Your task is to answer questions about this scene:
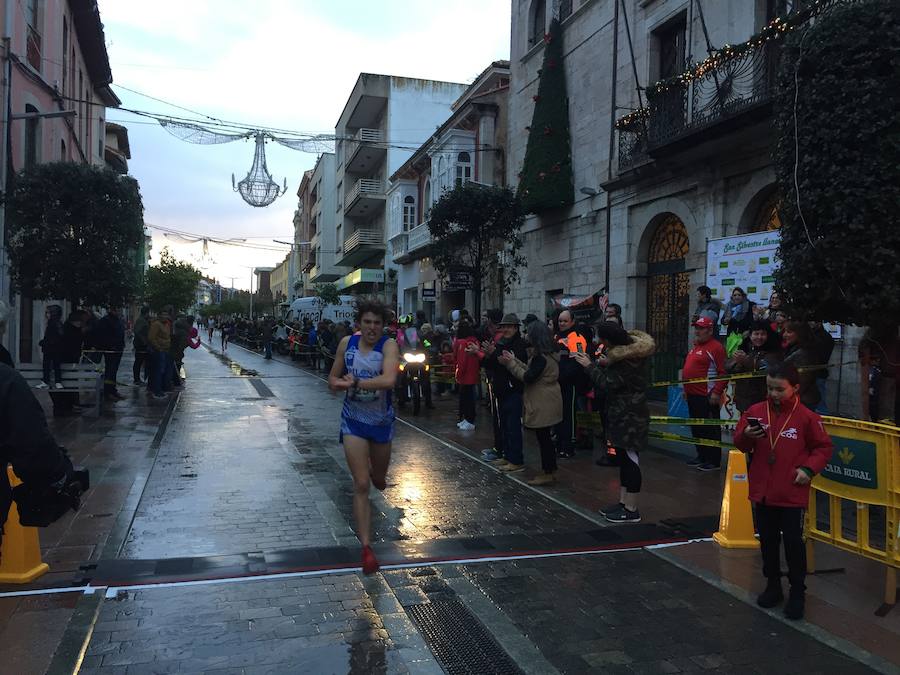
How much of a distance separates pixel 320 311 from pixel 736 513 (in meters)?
28.9

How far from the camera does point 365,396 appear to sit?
4625 mm

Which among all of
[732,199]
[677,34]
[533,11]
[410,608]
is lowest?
[410,608]

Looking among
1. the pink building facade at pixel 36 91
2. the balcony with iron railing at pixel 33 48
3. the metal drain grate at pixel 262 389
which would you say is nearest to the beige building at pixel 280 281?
the pink building facade at pixel 36 91

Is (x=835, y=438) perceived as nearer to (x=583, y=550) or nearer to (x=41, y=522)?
(x=583, y=550)

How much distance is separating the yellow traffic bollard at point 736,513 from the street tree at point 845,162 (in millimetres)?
1467

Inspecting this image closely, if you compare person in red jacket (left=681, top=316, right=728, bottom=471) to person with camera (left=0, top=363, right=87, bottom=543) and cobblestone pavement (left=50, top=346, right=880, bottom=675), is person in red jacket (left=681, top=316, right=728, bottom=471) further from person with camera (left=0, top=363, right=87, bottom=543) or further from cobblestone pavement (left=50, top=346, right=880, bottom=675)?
person with camera (left=0, top=363, right=87, bottom=543)

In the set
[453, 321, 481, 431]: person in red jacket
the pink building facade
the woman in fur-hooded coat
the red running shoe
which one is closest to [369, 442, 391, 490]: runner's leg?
the red running shoe

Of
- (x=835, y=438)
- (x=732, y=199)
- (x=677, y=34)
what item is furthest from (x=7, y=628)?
(x=677, y=34)

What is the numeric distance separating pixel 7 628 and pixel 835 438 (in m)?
4.92

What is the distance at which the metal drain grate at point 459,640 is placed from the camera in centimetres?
340

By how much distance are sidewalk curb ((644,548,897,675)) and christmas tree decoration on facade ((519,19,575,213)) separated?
44.9 feet

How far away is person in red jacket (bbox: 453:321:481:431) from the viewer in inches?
411

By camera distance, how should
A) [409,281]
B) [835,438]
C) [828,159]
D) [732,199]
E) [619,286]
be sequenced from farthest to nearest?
1. [409,281]
2. [619,286]
3. [732,199]
4. [828,159]
5. [835,438]

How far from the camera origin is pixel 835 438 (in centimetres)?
445
